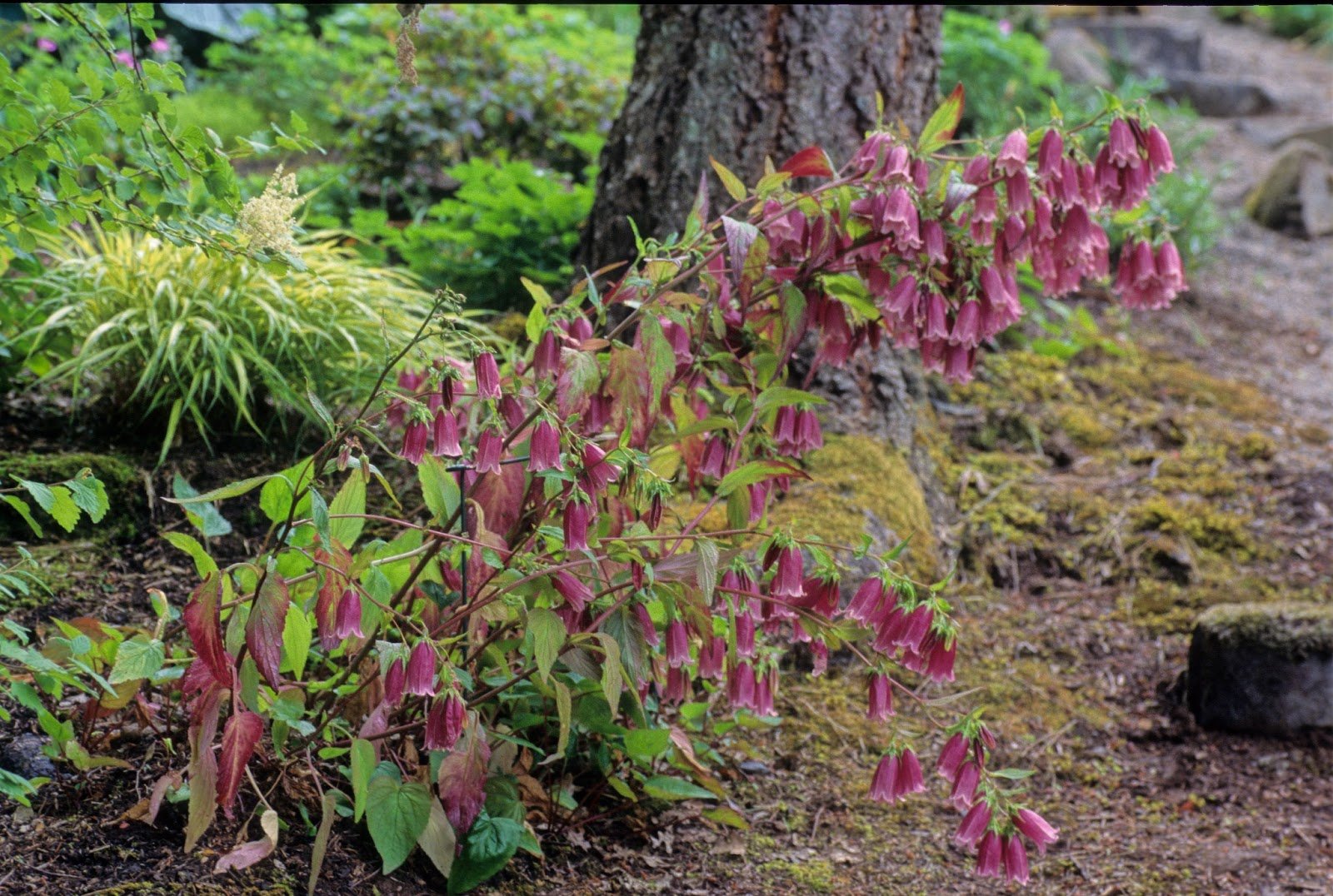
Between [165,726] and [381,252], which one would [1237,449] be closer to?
[381,252]

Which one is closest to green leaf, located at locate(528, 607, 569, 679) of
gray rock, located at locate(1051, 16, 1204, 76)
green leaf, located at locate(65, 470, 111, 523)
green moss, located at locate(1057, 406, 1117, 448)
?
green leaf, located at locate(65, 470, 111, 523)

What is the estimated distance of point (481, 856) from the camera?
183cm

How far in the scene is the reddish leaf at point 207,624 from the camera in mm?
1542

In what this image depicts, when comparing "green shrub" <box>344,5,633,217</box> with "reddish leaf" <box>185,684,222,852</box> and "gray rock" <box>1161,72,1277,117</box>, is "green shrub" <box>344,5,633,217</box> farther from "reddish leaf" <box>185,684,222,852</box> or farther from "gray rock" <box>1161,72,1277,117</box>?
"gray rock" <box>1161,72,1277,117</box>

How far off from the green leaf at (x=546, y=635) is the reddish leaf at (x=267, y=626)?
1.12 ft

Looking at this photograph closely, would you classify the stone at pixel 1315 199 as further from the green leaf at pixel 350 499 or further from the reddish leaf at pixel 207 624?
the reddish leaf at pixel 207 624

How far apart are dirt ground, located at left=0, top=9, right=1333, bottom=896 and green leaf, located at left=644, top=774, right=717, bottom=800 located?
13cm

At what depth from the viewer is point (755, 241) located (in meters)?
1.83

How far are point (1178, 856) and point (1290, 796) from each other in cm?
43

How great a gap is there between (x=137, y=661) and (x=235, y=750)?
19cm

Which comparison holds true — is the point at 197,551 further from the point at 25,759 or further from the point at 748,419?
the point at 748,419

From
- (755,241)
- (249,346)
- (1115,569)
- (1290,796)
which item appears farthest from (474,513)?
(1115,569)

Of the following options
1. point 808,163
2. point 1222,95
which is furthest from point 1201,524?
point 1222,95

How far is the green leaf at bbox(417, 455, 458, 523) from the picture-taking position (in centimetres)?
177
